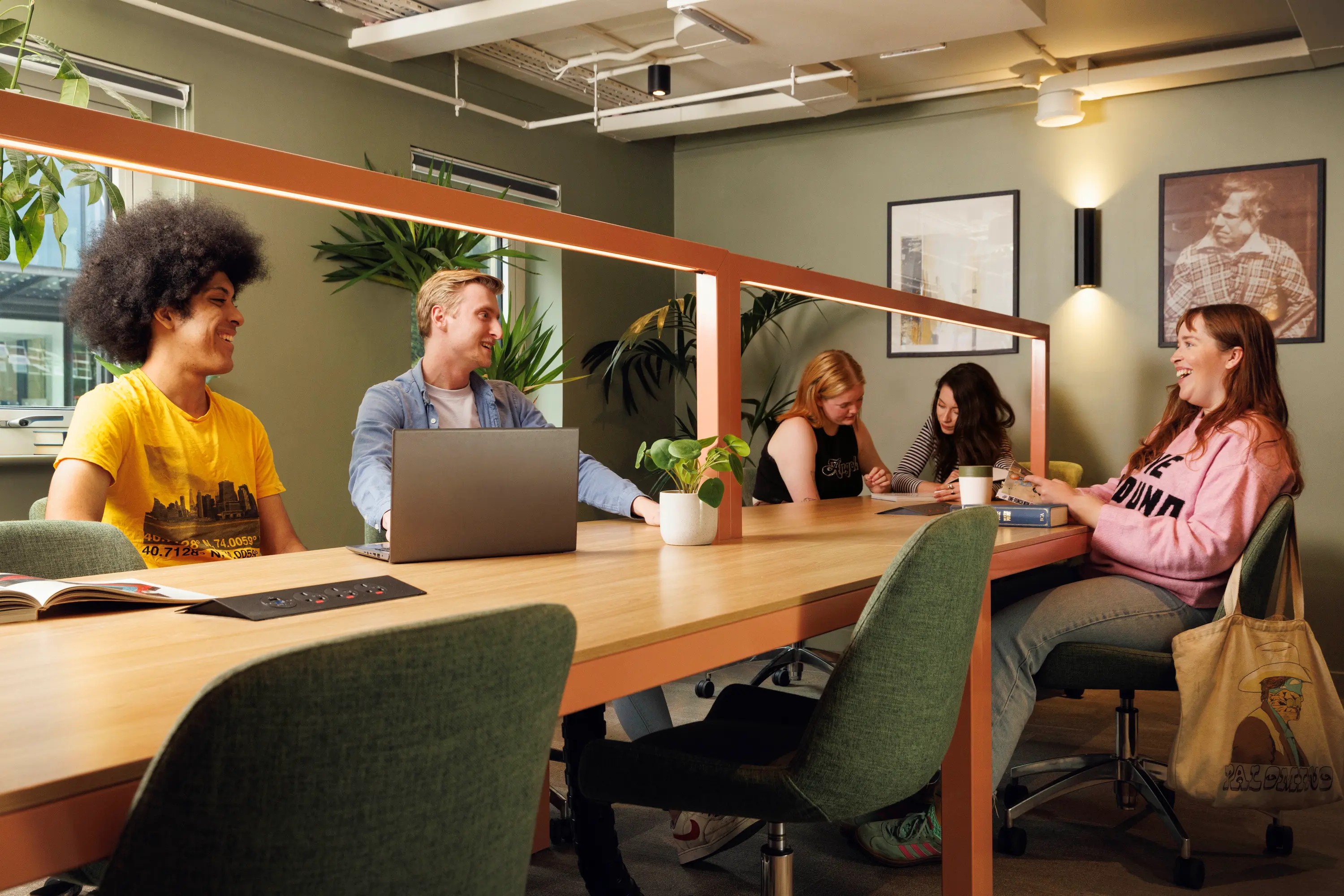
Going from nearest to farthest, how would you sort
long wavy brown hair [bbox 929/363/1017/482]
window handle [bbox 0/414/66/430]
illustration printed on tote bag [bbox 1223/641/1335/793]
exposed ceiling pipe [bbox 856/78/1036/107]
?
illustration printed on tote bag [bbox 1223/641/1335/793] → window handle [bbox 0/414/66/430] → long wavy brown hair [bbox 929/363/1017/482] → exposed ceiling pipe [bbox 856/78/1036/107]

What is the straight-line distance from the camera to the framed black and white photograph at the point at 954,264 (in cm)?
532

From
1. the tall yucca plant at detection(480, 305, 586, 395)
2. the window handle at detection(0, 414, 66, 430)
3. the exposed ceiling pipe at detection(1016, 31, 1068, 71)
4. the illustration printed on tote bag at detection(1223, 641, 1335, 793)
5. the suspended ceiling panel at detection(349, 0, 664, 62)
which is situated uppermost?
the exposed ceiling pipe at detection(1016, 31, 1068, 71)

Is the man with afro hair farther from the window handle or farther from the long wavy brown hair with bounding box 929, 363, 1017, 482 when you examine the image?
the long wavy brown hair with bounding box 929, 363, 1017, 482

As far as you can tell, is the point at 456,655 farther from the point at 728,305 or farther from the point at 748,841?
the point at 748,841

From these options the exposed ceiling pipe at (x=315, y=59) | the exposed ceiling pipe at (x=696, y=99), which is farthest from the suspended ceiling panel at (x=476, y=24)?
the exposed ceiling pipe at (x=696, y=99)

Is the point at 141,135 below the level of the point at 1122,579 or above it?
above

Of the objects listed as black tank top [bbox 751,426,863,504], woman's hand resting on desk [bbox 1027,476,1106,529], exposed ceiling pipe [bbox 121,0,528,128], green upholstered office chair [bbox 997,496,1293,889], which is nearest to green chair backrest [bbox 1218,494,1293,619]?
green upholstered office chair [bbox 997,496,1293,889]

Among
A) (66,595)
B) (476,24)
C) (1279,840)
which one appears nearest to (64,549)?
(66,595)

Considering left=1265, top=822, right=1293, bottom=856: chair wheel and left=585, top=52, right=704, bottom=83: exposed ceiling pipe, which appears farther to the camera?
left=585, top=52, right=704, bottom=83: exposed ceiling pipe

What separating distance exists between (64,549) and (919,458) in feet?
11.3

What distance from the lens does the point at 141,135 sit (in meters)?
1.23

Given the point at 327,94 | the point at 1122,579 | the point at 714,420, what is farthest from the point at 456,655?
the point at 327,94

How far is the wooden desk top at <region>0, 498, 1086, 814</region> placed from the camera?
0.76 m

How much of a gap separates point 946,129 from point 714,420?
3.86 meters
